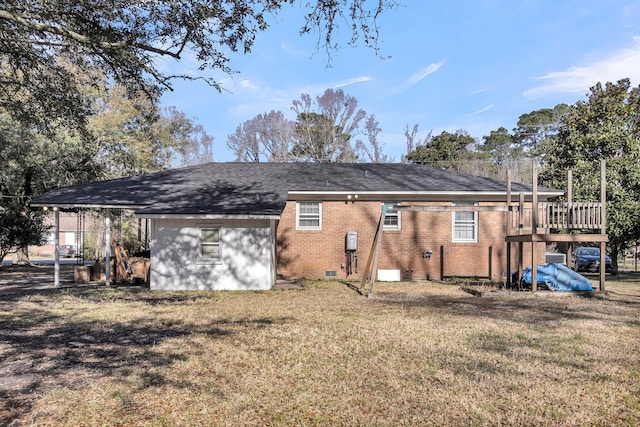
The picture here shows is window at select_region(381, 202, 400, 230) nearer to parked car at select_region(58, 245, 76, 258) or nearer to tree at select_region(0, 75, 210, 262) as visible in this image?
tree at select_region(0, 75, 210, 262)

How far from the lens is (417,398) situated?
4.75 m

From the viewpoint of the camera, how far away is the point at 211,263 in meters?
15.0

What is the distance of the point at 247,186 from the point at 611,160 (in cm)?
1458

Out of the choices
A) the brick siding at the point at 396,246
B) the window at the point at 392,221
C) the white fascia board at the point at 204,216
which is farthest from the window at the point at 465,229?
the white fascia board at the point at 204,216

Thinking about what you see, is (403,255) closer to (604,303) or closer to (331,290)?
(331,290)

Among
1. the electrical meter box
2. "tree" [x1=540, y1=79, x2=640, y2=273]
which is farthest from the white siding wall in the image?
"tree" [x1=540, y1=79, x2=640, y2=273]

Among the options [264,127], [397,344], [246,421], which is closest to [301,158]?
[264,127]

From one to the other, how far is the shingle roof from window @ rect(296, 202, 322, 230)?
79 centimetres

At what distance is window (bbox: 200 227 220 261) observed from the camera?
1513 centimetres

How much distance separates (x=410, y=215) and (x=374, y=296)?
6022mm

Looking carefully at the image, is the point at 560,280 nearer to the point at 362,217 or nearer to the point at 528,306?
the point at 528,306

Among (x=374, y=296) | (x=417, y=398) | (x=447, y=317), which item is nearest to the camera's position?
(x=417, y=398)

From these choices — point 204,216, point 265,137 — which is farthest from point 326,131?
point 204,216

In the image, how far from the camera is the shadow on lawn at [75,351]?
5215mm
